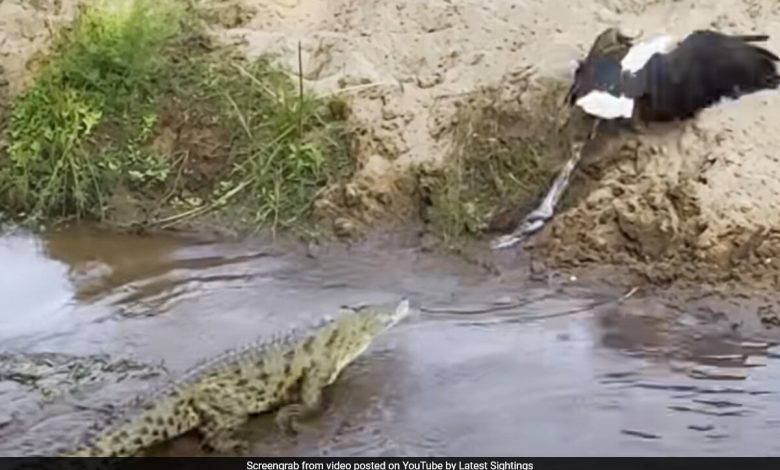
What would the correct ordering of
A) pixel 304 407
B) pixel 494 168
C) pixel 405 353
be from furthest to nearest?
pixel 494 168 → pixel 405 353 → pixel 304 407

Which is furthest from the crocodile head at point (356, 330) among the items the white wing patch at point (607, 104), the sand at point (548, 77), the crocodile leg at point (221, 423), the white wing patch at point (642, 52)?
the white wing patch at point (642, 52)

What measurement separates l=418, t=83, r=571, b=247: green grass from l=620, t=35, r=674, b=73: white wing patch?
526 millimetres

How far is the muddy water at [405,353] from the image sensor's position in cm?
471

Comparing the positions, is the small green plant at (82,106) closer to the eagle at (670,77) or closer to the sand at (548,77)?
the sand at (548,77)

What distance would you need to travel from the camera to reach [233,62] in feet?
26.0

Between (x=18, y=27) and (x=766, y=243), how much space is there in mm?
4864

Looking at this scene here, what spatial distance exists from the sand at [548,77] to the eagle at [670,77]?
0.32 feet

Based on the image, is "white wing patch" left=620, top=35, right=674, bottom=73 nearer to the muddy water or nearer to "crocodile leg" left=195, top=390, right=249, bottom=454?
the muddy water

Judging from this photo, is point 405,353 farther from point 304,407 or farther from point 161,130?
point 161,130

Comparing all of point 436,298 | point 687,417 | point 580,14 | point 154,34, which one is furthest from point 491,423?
point 154,34

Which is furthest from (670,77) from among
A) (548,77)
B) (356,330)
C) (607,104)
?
(356,330)

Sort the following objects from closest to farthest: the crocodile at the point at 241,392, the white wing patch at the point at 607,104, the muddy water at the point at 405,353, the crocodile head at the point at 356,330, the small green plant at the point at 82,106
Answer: the crocodile at the point at 241,392, the muddy water at the point at 405,353, the crocodile head at the point at 356,330, the white wing patch at the point at 607,104, the small green plant at the point at 82,106

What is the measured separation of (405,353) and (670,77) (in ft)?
6.63

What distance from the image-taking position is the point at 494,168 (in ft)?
22.9
